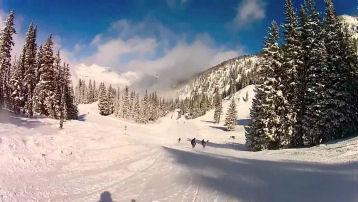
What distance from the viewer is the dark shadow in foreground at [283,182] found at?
11766 millimetres

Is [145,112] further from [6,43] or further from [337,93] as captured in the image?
[337,93]

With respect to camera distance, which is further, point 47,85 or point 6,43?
point 47,85

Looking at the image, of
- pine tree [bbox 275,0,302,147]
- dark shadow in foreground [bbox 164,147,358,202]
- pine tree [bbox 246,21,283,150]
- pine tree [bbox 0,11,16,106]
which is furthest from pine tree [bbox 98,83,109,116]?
dark shadow in foreground [bbox 164,147,358,202]

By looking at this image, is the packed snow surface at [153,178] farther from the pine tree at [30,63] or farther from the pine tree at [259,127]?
the pine tree at [30,63]

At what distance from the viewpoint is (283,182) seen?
563 inches

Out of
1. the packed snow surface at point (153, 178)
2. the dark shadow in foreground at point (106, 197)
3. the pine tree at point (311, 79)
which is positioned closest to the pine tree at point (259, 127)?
the pine tree at point (311, 79)

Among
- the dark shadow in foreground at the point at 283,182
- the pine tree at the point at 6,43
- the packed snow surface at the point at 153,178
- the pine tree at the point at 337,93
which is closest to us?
the dark shadow in foreground at the point at 283,182

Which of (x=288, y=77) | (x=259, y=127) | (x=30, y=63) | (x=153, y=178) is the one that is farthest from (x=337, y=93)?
(x=30, y=63)

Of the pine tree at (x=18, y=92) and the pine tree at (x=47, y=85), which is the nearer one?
the pine tree at (x=18, y=92)

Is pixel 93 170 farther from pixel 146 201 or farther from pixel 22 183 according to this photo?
pixel 146 201

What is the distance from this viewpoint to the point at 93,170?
64.4 ft

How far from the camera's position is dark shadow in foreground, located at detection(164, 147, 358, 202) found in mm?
11766

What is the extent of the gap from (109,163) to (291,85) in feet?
70.0

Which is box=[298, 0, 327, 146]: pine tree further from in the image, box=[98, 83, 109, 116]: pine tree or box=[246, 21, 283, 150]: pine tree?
box=[98, 83, 109, 116]: pine tree
